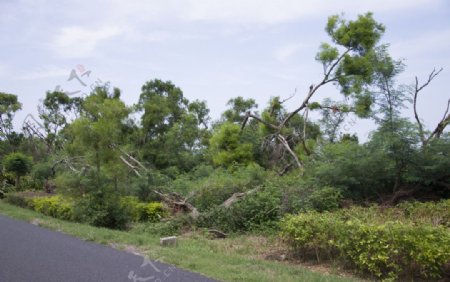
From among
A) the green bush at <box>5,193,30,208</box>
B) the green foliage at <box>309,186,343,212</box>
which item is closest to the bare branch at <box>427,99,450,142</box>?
the green foliage at <box>309,186,343,212</box>

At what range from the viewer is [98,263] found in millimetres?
7473

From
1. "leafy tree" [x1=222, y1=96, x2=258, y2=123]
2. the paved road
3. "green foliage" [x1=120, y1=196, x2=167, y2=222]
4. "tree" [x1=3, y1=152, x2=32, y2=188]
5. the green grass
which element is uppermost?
"leafy tree" [x1=222, y1=96, x2=258, y2=123]

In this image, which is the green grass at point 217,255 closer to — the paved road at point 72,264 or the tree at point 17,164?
the paved road at point 72,264

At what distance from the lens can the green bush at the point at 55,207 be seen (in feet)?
48.4

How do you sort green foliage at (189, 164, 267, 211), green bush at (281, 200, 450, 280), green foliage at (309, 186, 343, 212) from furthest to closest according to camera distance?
green foliage at (189, 164, 267, 211)
green foliage at (309, 186, 343, 212)
green bush at (281, 200, 450, 280)

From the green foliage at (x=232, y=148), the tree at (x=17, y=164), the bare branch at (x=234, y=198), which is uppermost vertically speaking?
the green foliage at (x=232, y=148)

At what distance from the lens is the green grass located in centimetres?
667

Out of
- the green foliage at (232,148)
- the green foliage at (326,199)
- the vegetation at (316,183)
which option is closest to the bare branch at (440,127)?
the vegetation at (316,183)

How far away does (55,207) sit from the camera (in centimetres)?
1587

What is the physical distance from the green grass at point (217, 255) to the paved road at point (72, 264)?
1.14 ft

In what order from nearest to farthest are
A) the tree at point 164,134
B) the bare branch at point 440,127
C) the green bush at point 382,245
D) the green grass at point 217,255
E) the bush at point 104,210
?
the green bush at point 382,245 → the green grass at point 217,255 → the bare branch at point 440,127 → the bush at point 104,210 → the tree at point 164,134

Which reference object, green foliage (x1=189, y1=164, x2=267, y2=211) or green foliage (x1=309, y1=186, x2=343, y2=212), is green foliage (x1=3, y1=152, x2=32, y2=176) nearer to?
green foliage (x1=189, y1=164, x2=267, y2=211)

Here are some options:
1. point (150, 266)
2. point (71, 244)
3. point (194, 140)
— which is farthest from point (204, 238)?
point (194, 140)

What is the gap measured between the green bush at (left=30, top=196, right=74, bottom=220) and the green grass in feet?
6.54
